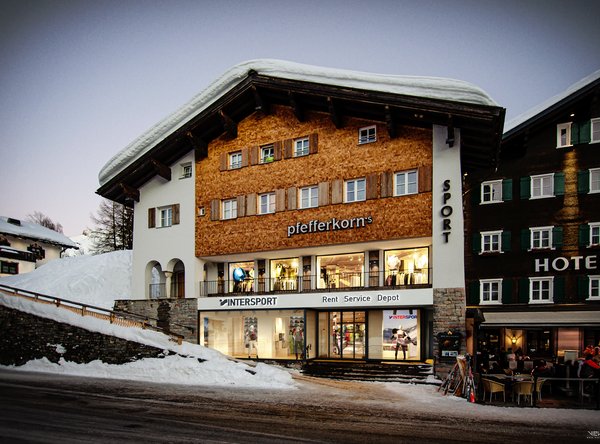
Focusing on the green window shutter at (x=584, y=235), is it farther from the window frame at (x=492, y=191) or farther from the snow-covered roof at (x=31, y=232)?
the snow-covered roof at (x=31, y=232)

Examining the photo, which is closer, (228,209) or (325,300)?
(325,300)

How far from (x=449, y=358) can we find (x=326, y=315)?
25.4 feet

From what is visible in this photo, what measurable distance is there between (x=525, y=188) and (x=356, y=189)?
40.6 feet

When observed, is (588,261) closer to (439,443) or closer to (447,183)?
(447,183)

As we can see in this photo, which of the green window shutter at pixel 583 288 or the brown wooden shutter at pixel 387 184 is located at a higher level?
the brown wooden shutter at pixel 387 184

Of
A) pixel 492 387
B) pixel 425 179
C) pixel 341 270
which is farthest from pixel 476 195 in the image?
pixel 492 387

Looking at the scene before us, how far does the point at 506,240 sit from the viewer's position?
104 feet

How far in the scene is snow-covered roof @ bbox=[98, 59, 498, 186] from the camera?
880 inches

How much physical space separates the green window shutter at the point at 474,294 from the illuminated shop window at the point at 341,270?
9953 millimetres

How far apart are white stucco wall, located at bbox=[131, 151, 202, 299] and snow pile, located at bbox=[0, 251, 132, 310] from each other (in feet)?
30.3

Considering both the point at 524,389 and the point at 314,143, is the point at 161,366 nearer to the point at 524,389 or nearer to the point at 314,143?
the point at 314,143

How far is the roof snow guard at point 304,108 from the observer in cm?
2242

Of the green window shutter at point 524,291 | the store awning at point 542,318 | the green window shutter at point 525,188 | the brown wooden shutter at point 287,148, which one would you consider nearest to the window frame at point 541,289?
the green window shutter at point 524,291

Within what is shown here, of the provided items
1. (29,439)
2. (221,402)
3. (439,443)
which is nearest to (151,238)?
(221,402)
